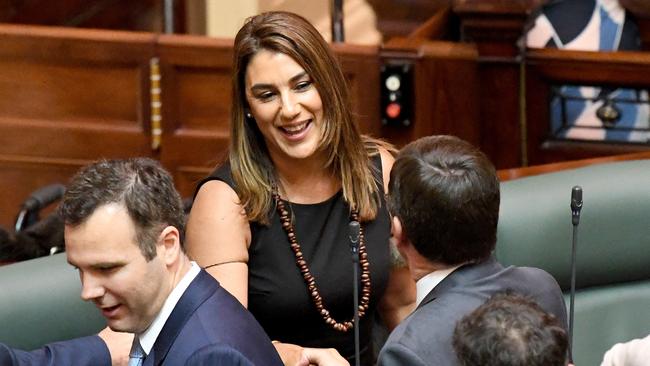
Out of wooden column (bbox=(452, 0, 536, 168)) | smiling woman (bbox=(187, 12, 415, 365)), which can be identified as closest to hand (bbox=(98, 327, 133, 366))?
smiling woman (bbox=(187, 12, 415, 365))

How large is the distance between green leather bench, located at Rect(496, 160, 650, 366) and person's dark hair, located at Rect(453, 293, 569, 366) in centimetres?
117

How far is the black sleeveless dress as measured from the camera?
2.08 m

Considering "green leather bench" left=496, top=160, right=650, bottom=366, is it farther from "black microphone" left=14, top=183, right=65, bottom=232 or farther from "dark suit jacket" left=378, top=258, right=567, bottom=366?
"black microphone" left=14, top=183, right=65, bottom=232

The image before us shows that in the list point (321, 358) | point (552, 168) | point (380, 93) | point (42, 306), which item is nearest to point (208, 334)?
point (321, 358)

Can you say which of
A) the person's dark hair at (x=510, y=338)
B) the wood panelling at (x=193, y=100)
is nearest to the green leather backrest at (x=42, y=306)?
the person's dark hair at (x=510, y=338)

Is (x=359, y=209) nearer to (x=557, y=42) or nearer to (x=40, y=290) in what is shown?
(x=40, y=290)

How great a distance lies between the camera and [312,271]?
2.10 metres

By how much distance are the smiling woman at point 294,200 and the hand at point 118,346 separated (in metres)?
0.17

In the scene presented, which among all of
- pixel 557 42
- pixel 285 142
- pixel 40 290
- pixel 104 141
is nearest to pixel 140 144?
pixel 104 141

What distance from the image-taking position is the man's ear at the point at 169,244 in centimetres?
163

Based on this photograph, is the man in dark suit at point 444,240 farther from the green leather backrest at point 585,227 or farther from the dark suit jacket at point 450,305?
the green leather backrest at point 585,227

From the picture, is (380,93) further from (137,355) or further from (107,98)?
(137,355)

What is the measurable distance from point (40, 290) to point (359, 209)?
0.60 meters

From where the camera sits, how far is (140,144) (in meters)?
4.38
